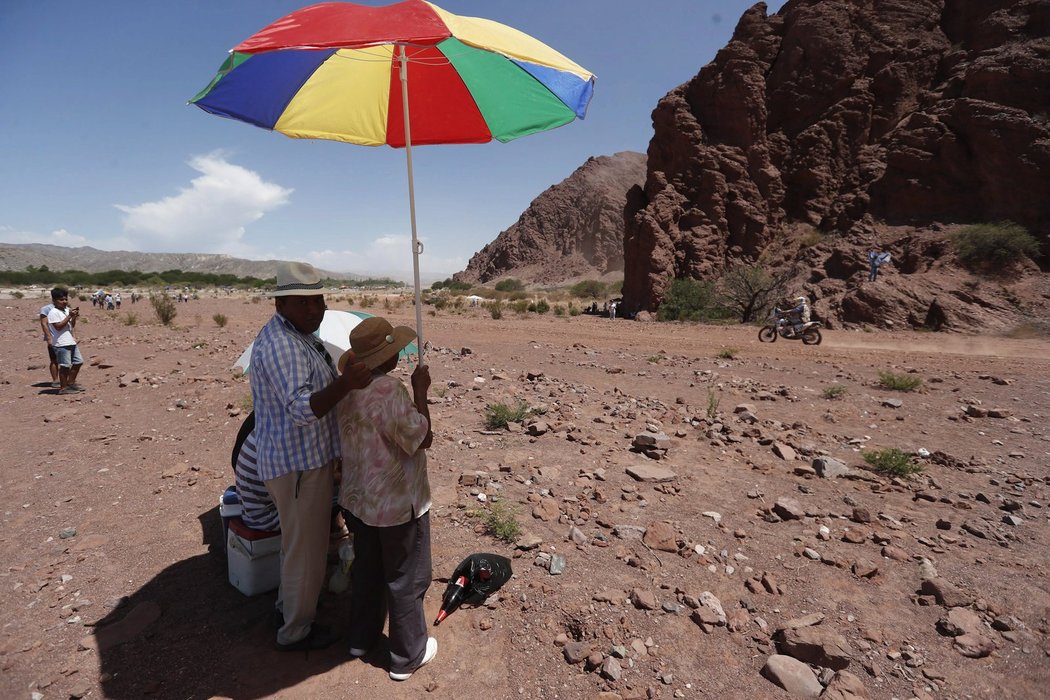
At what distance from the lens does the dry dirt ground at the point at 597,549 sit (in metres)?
2.58

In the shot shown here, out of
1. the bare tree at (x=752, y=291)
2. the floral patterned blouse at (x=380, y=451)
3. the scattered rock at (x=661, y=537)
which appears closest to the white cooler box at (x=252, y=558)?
the floral patterned blouse at (x=380, y=451)

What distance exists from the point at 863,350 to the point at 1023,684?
39.8 feet

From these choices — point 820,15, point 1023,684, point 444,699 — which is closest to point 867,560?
point 1023,684

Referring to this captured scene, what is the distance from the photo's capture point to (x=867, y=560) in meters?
3.43

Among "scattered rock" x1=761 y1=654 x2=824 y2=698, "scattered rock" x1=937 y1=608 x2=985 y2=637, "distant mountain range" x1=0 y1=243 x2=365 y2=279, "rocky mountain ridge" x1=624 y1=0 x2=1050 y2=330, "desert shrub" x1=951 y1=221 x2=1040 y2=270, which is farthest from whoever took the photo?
"distant mountain range" x1=0 y1=243 x2=365 y2=279

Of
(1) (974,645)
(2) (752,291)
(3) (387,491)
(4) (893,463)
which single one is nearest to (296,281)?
(3) (387,491)

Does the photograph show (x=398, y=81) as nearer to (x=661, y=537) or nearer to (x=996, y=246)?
(x=661, y=537)

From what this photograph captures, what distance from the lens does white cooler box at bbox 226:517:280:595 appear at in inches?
117

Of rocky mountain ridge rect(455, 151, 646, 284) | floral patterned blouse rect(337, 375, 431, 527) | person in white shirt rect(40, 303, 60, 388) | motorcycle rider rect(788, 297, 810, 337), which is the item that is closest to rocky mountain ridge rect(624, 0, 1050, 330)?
motorcycle rider rect(788, 297, 810, 337)

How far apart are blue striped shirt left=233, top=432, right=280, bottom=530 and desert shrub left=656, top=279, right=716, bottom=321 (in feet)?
67.1

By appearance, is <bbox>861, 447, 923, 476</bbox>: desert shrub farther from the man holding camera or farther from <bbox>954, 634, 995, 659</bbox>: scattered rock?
the man holding camera

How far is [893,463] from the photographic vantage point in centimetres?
484

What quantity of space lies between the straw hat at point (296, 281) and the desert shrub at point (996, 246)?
74.8ft

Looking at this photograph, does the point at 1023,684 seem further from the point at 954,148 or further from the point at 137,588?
the point at 954,148
